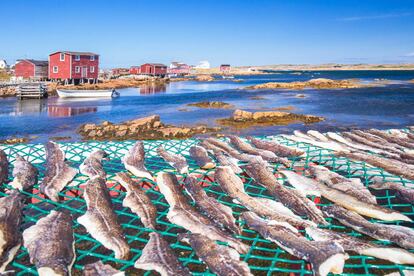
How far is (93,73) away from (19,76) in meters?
15.5

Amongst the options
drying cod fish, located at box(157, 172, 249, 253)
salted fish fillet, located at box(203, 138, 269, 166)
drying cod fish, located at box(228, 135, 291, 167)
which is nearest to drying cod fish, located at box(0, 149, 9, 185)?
drying cod fish, located at box(157, 172, 249, 253)

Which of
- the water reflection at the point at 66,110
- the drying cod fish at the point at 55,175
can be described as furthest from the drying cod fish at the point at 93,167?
the water reflection at the point at 66,110

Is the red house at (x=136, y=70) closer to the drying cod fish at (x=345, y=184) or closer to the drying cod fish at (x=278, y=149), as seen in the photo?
the drying cod fish at (x=278, y=149)

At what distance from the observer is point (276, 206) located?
18.6 ft

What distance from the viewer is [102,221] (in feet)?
16.7

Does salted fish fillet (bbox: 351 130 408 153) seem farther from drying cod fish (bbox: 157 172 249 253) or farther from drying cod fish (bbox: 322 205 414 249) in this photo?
drying cod fish (bbox: 157 172 249 253)

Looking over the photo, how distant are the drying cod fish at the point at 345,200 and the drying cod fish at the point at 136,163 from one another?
2.97 m

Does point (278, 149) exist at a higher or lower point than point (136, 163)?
higher

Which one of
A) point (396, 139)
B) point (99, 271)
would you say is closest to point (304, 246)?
point (99, 271)

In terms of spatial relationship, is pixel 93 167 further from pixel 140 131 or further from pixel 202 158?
pixel 140 131

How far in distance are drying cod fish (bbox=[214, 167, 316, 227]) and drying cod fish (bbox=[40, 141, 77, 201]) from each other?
3.04 metres

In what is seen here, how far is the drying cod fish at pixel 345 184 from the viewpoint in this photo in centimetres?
595

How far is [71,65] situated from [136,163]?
6633 cm

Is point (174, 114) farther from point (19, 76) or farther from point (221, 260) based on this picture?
point (19, 76)
